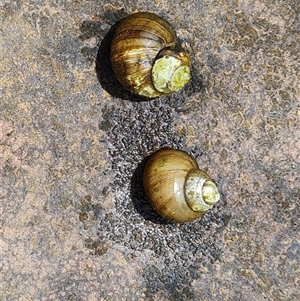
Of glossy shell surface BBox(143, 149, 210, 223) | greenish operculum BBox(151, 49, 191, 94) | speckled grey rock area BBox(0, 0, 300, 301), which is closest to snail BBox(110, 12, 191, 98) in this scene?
greenish operculum BBox(151, 49, 191, 94)

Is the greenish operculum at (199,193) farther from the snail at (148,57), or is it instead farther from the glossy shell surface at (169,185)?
the snail at (148,57)

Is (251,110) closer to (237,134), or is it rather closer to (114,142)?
(237,134)

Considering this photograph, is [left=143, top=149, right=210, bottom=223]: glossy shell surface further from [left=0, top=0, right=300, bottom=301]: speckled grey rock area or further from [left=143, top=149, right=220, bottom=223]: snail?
[left=0, top=0, right=300, bottom=301]: speckled grey rock area

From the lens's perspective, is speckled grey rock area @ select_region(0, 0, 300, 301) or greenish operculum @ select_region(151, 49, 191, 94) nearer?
greenish operculum @ select_region(151, 49, 191, 94)

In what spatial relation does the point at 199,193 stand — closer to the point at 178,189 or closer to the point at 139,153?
the point at 178,189

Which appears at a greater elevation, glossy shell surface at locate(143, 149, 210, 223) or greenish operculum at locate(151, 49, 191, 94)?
greenish operculum at locate(151, 49, 191, 94)

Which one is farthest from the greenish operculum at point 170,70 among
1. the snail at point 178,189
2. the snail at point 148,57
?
the snail at point 178,189

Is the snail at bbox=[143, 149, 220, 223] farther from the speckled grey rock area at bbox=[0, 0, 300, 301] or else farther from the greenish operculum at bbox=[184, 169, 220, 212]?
the speckled grey rock area at bbox=[0, 0, 300, 301]
